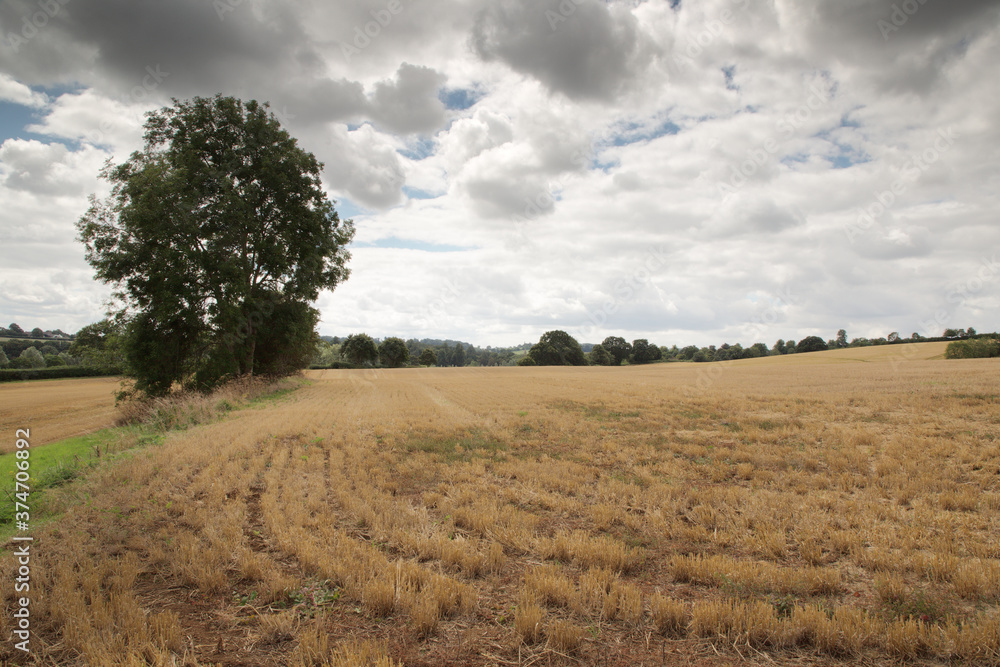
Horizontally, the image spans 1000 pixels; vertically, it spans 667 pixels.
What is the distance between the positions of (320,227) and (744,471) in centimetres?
3037

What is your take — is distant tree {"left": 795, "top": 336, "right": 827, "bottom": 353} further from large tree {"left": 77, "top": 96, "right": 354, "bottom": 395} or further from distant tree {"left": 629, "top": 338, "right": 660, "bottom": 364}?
large tree {"left": 77, "top": 96, "right": 354, "bottom": 395}

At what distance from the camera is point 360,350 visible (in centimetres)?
10288

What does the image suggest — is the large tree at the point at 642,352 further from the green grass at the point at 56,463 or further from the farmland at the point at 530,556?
the green grass at the point at 56,463

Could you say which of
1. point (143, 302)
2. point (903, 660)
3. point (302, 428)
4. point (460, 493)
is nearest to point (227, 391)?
point (143, 302)

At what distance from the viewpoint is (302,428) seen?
50.5 feet

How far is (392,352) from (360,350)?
9.03 metres

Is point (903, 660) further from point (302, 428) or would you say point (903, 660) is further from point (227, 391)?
point (227, 391)

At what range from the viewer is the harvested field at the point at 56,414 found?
18558 mm

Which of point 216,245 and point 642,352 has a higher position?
point 216,245

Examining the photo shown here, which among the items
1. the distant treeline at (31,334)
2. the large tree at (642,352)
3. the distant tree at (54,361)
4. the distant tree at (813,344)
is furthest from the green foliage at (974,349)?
the distant treeline at (31,334)

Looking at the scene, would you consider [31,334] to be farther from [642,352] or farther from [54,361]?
[642,352]

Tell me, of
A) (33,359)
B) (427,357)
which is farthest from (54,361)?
(427,357)

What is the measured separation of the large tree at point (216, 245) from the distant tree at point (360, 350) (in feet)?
227

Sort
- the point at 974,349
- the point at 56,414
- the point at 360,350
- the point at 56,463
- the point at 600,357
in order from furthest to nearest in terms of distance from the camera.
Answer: the point at 600,357 < the point at 360,350 < the point at 974,349 < the point at 56,414 < the point at 56,463
